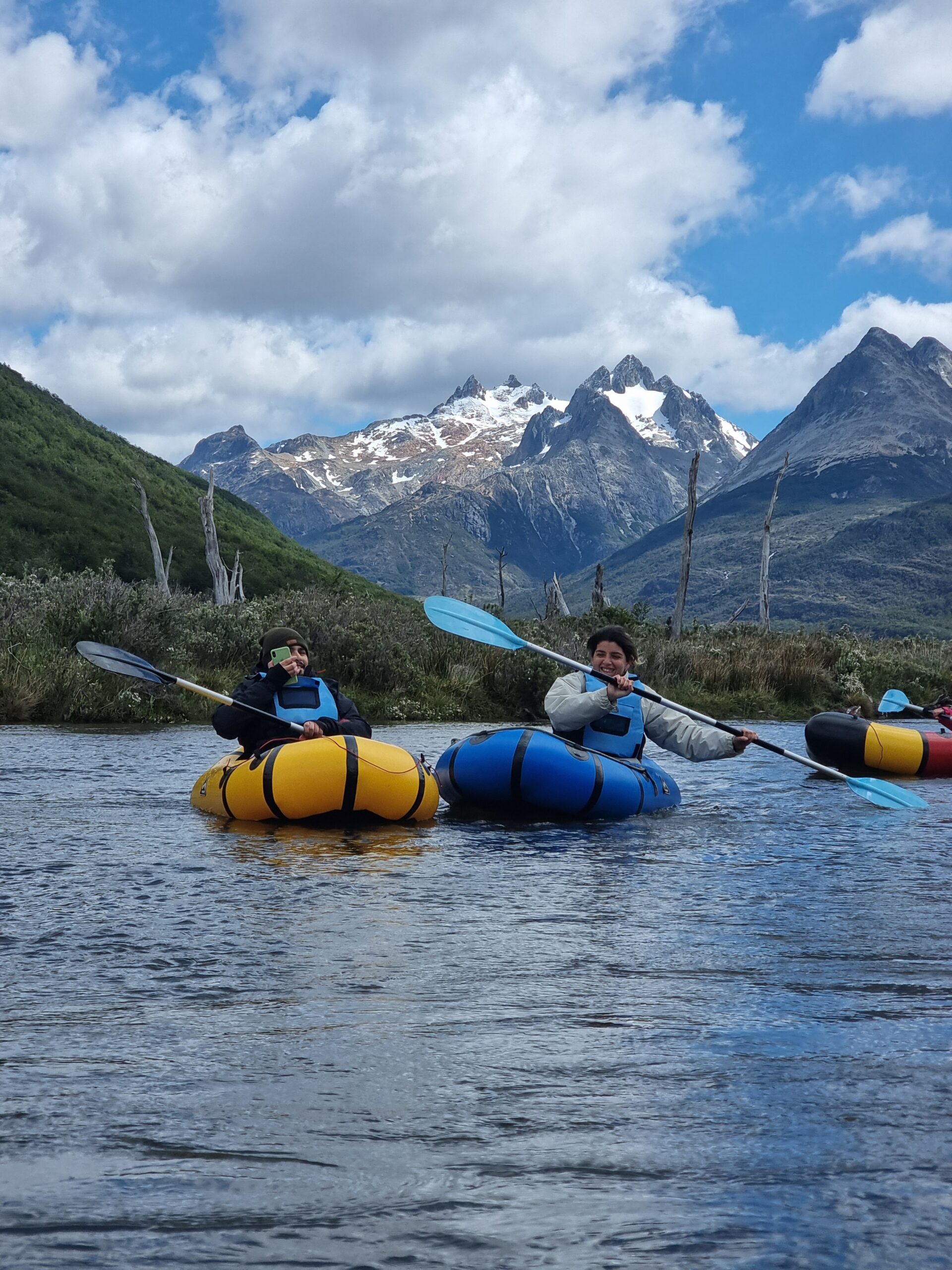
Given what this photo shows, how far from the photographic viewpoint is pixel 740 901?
6242 millimetres

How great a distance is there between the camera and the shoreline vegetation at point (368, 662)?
1628cm

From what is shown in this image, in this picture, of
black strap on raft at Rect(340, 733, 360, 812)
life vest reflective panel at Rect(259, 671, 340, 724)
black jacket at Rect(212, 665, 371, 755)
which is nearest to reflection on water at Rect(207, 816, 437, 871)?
black strap on raft at Rect(340, 733, 360, 812)

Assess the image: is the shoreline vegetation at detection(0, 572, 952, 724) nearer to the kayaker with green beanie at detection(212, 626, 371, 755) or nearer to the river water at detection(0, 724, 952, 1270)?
the kayaker with green beanie at detection(212, 626, 371, 755)

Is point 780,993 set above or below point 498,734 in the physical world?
below

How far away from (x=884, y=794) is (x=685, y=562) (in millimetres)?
30963

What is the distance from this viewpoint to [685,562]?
40844mm

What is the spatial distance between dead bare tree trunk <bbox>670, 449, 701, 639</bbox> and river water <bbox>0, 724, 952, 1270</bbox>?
80.0 ft

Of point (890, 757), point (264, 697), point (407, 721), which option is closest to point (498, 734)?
point (264, 697)

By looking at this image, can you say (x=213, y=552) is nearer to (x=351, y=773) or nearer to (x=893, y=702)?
(x=893, y=702)

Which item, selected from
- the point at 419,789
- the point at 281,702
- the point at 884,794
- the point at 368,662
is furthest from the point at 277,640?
the point at 368,662

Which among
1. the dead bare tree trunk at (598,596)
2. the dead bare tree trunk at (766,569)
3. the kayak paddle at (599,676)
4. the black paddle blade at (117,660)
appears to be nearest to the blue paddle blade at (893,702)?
the kayak paddle at (599,676)

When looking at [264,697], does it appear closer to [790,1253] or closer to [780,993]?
[780,993]

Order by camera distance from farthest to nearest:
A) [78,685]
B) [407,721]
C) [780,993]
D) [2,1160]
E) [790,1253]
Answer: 1. [407,721]
2. [78,685]
3. [780,993]
4. [2,1160]
5. [790,1253]

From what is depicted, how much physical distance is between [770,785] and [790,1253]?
9794mm
